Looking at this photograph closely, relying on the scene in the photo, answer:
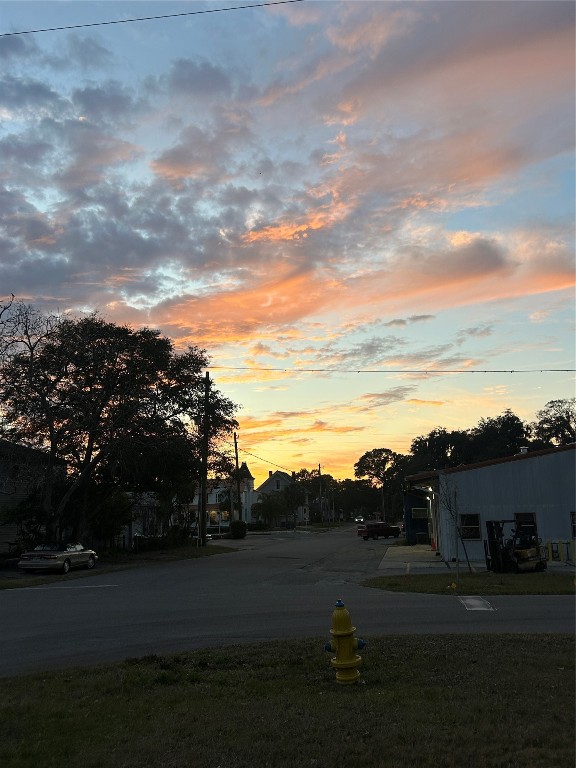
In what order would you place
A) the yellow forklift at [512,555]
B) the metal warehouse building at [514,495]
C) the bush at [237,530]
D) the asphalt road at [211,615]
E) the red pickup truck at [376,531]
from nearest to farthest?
the asphalt road at [211,615] → the yellow forklift at [512,555] → the metal warehouse building at [514,495] → the red pickup truck at [376,531] → the bush at [237,530]

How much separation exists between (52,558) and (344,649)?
74.5ft

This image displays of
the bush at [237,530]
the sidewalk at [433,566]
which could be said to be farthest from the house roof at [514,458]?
the bush at [237,530]

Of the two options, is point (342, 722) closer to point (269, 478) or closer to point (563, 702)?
point (563, 702)

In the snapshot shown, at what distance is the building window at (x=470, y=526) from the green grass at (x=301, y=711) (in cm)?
1971

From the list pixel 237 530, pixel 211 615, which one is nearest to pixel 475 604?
pixel 211 615

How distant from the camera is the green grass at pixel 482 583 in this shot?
56.5 ft

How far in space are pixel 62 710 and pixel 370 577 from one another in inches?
662

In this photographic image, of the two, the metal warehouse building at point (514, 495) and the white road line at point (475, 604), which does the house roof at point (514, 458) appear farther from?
the white road line at point (475, 604)

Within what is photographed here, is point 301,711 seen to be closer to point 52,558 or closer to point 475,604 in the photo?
point 475,604

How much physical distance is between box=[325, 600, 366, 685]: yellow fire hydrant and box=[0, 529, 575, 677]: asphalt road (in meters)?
2.62

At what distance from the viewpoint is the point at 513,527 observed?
92.7 ft

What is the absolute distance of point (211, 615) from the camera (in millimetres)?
14125

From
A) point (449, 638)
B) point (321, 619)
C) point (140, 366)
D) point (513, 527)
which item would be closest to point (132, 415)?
point (140, 366)

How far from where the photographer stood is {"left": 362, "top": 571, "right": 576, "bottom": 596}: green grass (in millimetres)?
17219
